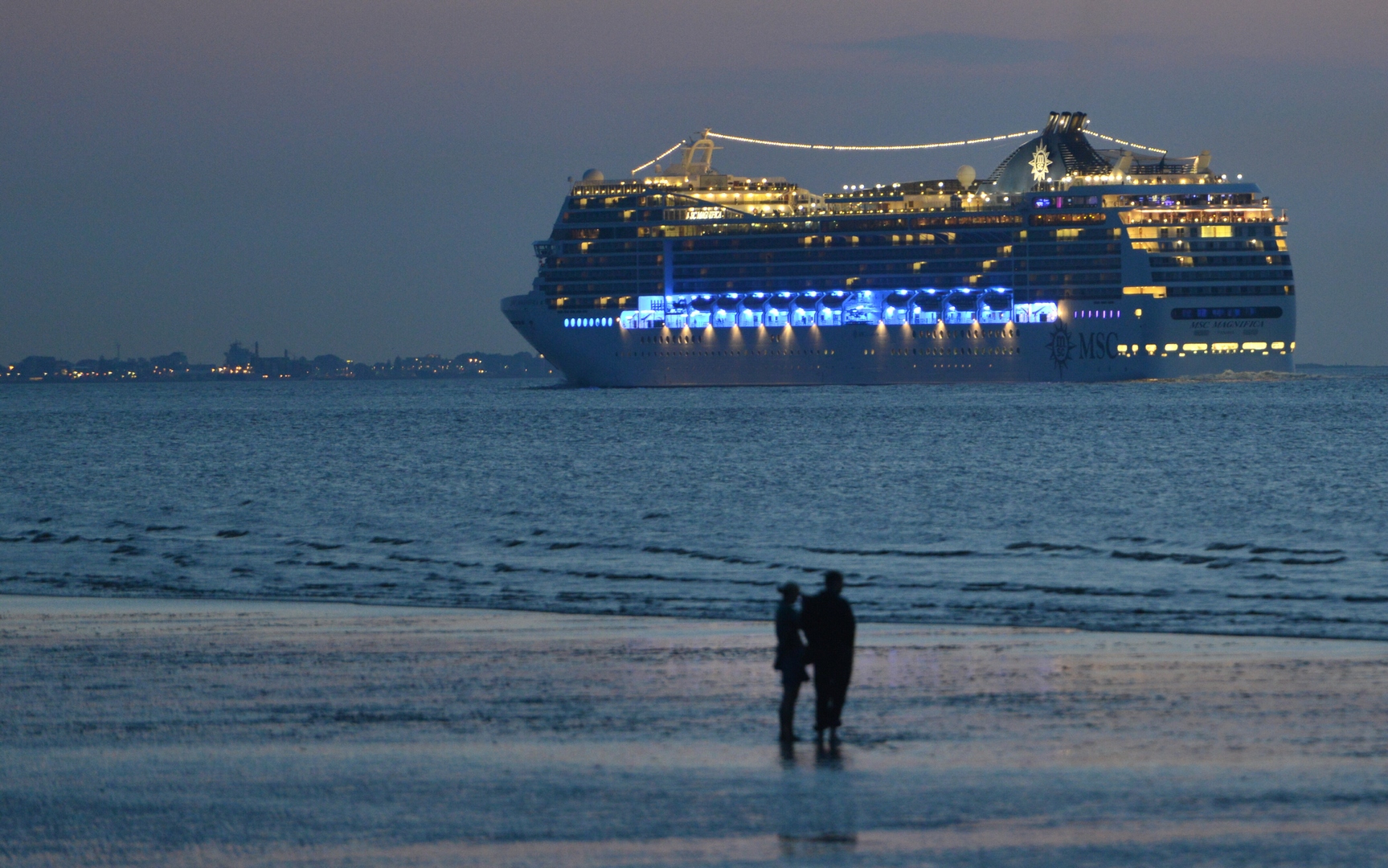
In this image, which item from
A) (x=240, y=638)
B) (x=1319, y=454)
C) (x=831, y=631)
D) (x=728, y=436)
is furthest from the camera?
(x=728, y=436)

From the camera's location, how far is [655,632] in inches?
752

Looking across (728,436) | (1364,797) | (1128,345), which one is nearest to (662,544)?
(1364,797)

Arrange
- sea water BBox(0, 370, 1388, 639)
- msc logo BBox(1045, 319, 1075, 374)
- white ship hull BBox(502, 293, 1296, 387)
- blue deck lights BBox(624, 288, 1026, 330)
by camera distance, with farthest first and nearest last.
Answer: blue deck lights BBox(624, 288, 1026, 330) → msc logo BBox(1045, 319, 1075, 374) → white ship hull BBox(502, 293, 1296, 387) → sea water BBox(0, 370, 1388, 639)

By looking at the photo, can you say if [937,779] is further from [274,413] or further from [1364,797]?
[274,413]

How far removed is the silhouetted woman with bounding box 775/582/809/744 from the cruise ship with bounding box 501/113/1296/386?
105668 mm

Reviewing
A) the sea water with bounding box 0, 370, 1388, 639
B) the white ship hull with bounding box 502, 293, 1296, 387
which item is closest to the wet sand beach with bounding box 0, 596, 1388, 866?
the sea water with bounding box 0, 370, 1388, 639

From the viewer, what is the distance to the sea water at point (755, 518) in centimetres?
2344

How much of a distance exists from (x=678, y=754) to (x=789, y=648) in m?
1.07

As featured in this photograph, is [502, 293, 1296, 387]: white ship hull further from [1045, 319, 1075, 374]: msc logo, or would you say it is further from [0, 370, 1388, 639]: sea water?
[0, 370, 1388, 639]: sea water

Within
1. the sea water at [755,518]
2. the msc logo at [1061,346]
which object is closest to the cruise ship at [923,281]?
the msc logo at [1061,346]

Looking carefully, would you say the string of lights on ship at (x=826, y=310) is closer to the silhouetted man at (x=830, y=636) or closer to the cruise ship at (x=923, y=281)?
the cruise ship at (x=923, y=281)

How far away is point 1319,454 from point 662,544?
3386 centimetres

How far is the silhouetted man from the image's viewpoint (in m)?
12.2

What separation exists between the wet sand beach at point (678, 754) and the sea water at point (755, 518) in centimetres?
375
